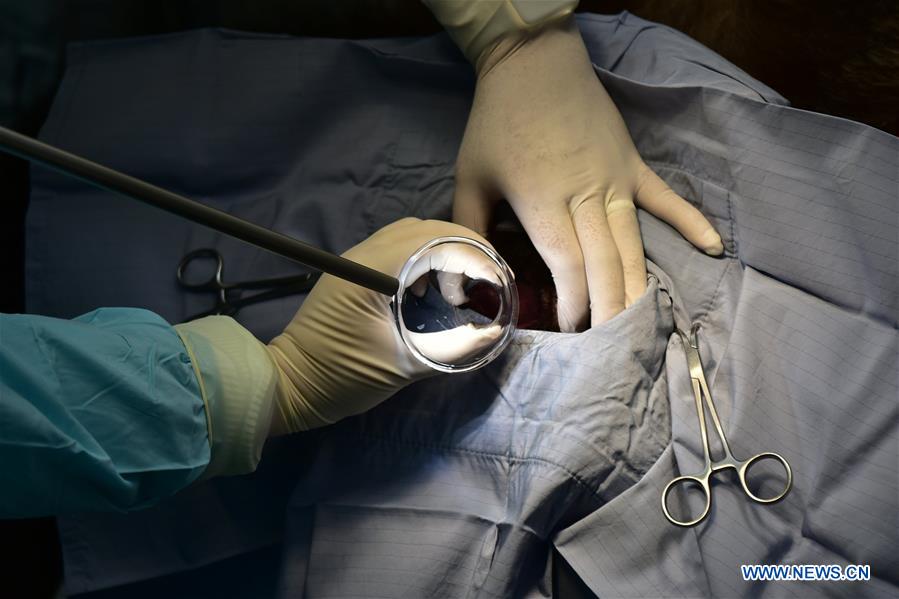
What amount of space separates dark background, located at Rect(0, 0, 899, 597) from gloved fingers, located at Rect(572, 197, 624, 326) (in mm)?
347

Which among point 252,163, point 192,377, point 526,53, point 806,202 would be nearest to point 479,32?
point 526,53

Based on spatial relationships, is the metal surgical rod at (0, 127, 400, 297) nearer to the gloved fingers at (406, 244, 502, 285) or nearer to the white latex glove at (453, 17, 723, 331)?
the gloved fingers at (406, 244, 502, 285)

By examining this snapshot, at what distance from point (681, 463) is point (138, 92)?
1003 mm

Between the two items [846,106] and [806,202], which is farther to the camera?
[846,106]

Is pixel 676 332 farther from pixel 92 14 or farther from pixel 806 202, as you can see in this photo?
pixel 92 14

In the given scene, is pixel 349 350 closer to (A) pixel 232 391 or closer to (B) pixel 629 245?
(A) pixel 232 391

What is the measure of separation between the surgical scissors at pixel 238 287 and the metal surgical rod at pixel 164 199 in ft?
1.11

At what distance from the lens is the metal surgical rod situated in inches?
21.5

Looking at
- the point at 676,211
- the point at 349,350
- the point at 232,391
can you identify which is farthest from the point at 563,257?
the point at 232,391

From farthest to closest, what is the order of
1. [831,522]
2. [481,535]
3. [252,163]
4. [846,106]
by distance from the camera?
1. [252,163]
2. [846,106]
3. [481,535]
4. [831,522]

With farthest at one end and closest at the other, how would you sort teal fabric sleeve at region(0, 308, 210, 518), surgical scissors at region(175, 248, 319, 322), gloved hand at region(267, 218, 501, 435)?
surgical scissors at region(175, 248, 319, 322) → gloved hand at region(267, 218, 501, 435) → teal fabric sleeve at region(0, 308, 210, 518)

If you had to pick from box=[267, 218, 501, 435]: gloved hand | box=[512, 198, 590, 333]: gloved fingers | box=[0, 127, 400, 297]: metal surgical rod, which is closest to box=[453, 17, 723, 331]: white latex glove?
box=[512, 198, 590, 333]: gloved fingers

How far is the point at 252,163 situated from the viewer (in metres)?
1.21

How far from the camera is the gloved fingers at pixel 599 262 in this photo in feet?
3.16
